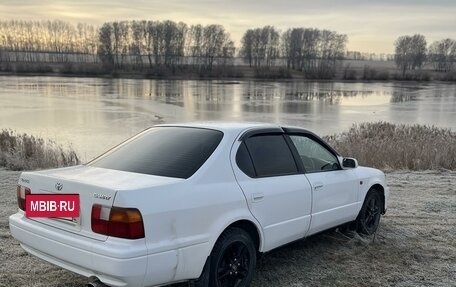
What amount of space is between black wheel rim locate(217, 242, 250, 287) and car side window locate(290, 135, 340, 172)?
1.28 metres

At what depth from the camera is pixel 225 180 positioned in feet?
12.8

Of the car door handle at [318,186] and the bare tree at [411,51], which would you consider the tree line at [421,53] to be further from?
the car door handle at [318,186]

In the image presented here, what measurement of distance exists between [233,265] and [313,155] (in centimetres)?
180

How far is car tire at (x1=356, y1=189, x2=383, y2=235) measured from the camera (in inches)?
226

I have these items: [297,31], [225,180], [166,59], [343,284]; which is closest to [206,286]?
[225,180]

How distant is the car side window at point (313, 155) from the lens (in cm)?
497

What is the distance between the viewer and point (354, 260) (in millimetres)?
5004

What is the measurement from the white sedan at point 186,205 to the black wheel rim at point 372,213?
821 mm

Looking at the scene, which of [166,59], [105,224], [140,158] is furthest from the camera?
[166,59]

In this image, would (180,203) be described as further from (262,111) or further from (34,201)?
(262,111)

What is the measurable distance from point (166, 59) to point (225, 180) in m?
88.7

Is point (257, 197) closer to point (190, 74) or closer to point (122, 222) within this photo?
point (122, 222)

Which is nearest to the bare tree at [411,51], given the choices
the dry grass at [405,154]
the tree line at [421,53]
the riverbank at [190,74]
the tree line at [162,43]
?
the tree line at [421,53]

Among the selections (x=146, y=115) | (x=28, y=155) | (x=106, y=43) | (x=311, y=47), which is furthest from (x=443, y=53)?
(x=28, y=155)
